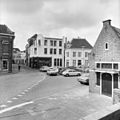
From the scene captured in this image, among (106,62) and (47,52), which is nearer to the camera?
(106,62)

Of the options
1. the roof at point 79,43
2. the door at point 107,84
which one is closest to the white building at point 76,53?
the roof at point 79,43

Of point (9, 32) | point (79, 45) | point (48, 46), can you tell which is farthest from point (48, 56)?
point (9, 32)

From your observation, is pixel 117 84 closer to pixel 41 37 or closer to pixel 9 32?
pixel 9 32

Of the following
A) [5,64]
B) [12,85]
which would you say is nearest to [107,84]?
[12,85]

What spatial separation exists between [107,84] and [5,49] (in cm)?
2356

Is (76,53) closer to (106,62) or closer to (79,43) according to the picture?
(79,43)

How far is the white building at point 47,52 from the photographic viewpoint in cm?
4006

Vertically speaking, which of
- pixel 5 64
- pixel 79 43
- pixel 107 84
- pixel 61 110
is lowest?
pixel 61 110

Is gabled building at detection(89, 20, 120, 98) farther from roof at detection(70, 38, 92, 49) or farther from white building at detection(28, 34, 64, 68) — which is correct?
roof at detection(70, 38, 92, 49)

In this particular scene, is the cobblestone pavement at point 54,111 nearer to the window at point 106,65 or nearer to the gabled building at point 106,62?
the gabled building at point 106,62

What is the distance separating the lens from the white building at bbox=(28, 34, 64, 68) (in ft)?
131

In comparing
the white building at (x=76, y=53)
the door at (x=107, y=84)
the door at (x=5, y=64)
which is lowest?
the door at (x=107, y=84)

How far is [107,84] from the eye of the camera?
11.6 meters

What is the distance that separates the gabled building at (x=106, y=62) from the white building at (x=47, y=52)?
28189mm
